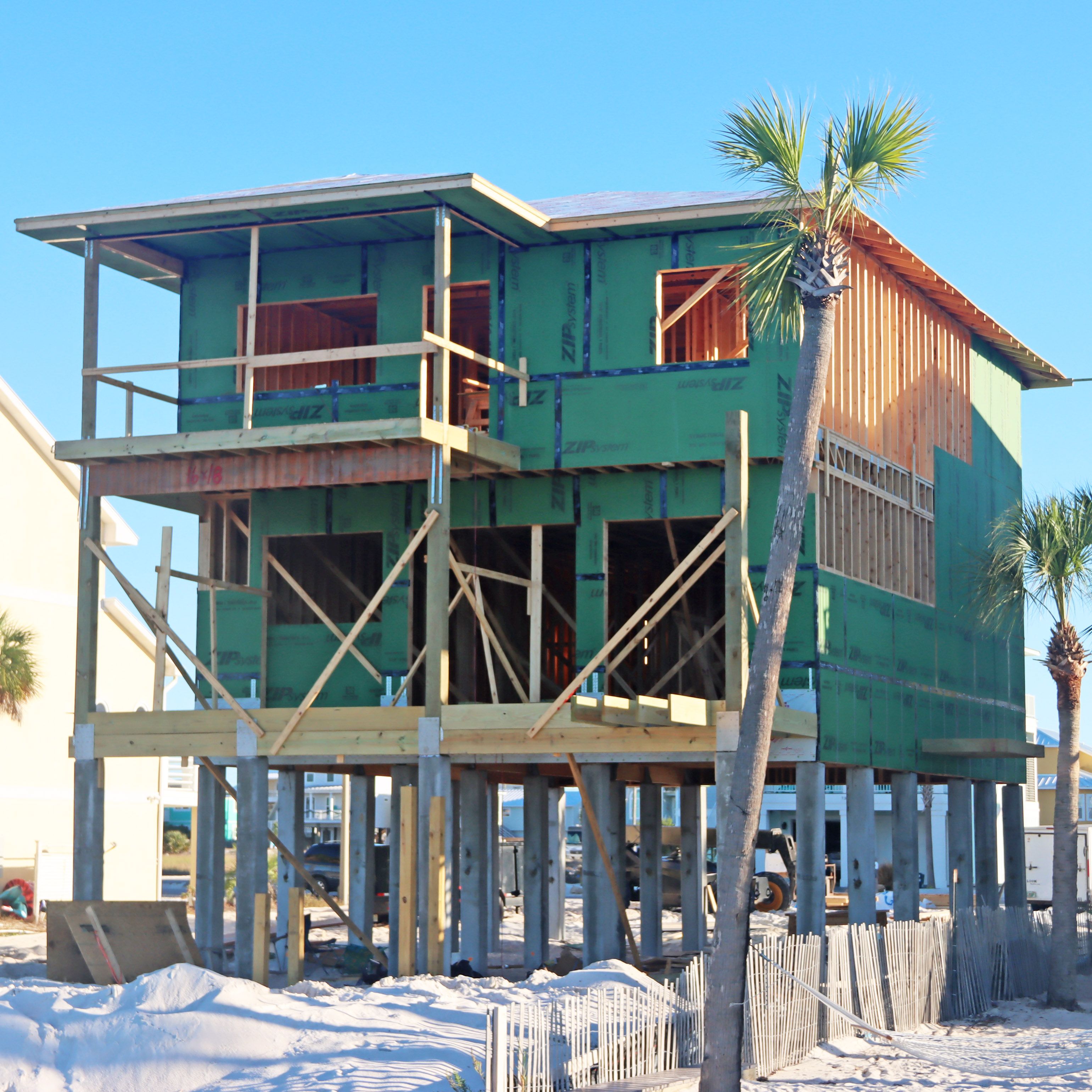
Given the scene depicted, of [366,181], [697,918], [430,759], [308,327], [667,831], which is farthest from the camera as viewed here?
[667,831]

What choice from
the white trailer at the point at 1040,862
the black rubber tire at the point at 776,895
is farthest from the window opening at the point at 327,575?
the white trailer at the point at 1040,862

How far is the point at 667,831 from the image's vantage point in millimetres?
49781

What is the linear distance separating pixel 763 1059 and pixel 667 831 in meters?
32.3

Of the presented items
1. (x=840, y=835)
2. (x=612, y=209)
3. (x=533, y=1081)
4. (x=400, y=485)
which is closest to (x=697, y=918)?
(x=400, y=485)

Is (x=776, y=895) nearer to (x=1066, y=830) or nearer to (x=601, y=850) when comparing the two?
(x=1066, y=830)

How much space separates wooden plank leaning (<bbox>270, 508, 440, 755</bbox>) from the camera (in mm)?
22000

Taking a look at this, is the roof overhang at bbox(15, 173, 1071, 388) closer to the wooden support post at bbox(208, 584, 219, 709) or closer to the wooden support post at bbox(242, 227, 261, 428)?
the wooden support post at bbox(242, 227, 261, 428)

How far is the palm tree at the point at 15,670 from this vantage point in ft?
135

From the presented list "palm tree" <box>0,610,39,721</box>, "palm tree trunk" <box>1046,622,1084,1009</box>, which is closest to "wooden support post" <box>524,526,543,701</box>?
"palm tree trunk" <box>1046,622,1084,1009</box>

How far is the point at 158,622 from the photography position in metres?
23.6

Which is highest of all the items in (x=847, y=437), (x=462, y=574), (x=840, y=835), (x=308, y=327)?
(x=308, y=327)

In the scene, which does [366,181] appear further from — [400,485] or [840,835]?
[840,835]

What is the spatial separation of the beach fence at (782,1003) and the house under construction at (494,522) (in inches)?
65.1

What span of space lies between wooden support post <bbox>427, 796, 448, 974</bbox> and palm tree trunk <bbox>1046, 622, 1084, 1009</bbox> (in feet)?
35.1
